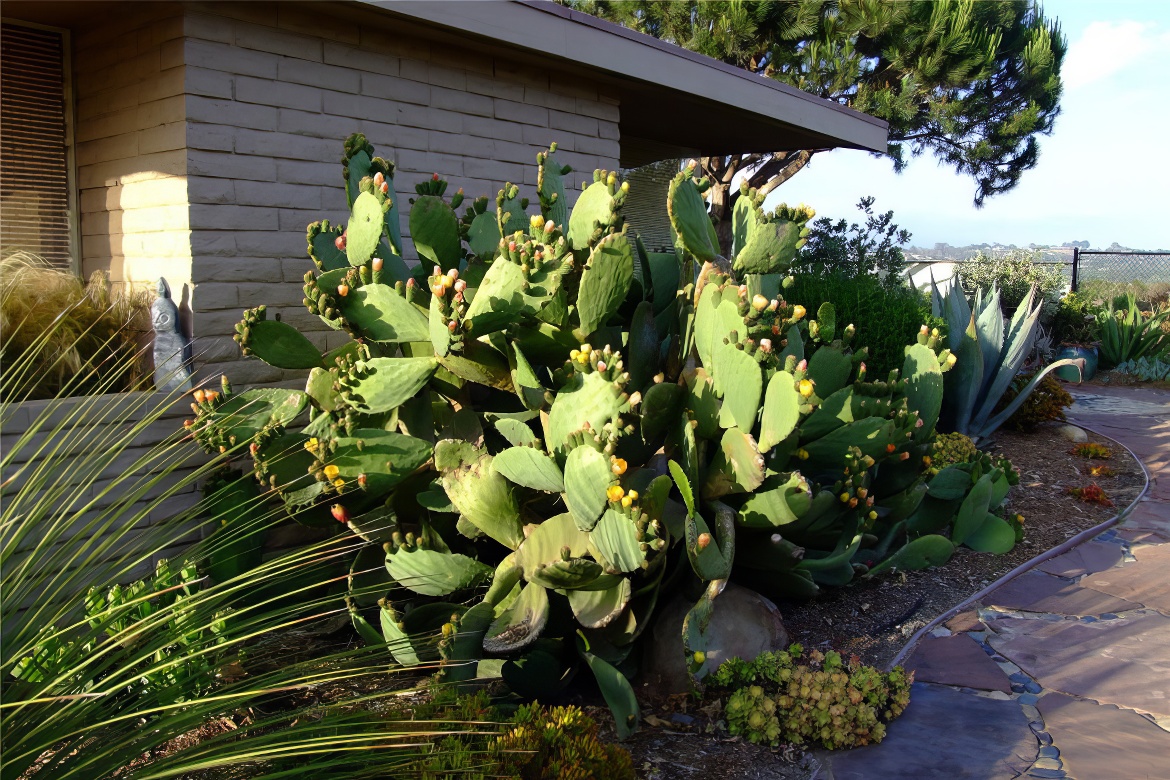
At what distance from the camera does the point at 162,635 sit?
210 cm

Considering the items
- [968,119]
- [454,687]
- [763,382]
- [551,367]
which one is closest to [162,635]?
[454,687]

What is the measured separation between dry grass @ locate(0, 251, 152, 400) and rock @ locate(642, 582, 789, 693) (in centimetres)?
249

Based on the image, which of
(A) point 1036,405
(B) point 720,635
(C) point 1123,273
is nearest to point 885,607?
(B) point 720,635

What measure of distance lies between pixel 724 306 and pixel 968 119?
48.8ft

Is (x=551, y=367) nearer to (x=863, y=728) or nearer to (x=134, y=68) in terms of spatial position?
(x=863, y=728)

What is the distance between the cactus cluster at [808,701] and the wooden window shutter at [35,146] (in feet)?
13.3

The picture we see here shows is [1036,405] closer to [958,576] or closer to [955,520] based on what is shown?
[955,520]

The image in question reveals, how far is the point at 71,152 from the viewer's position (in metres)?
4.73

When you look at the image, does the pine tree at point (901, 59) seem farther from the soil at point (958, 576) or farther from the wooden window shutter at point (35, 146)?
the wooden window shutter at point (35, 146)

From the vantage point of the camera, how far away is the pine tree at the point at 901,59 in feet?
46.1

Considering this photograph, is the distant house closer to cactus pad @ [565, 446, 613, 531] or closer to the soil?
cactus pad @ [565, 446, 613, 531]

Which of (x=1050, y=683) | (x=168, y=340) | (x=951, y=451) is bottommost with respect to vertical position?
(x=1050, y=683)

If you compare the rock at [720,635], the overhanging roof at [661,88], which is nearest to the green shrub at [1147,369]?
the overhanging roof at [661,88]

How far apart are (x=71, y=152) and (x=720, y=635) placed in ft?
13.8
